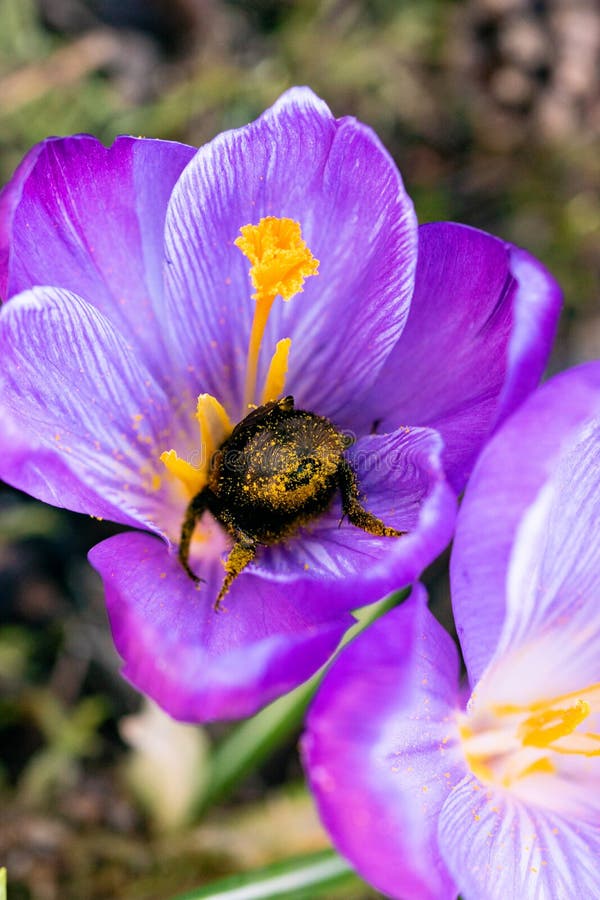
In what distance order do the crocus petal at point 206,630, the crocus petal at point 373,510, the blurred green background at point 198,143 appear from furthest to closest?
the blurred green background at point 198,143
the crocus petal at point 373,510
the crocus petal at point 206,630

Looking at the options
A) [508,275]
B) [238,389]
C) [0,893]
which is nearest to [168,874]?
[0,893]

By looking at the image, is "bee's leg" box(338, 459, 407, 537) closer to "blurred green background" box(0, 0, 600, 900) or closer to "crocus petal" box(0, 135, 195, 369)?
"crocus petal" box(0, 135, 195, 369)

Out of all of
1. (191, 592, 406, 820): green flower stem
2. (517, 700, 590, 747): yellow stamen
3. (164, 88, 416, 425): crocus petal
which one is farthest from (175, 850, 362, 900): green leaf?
(164, 88, 416, 425): crocus petal

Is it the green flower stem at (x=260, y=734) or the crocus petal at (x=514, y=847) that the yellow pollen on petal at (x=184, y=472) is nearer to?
the green flower stem at (x=260, y=734)

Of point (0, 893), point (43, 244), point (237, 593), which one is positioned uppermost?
point (43, 244)

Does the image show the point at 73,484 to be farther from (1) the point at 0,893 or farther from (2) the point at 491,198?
(2) the point at 491,198

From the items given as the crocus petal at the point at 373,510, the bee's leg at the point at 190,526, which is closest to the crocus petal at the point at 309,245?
the crocus petal at the point at 373,510

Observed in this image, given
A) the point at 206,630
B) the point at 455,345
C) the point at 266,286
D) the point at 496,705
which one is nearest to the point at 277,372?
the point at 266,286
